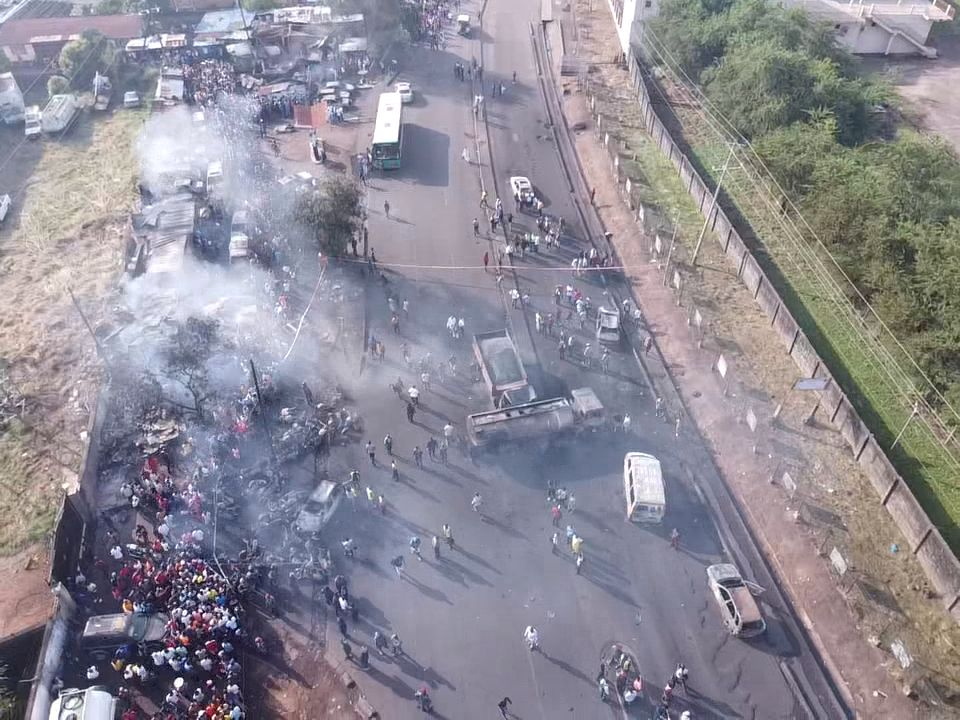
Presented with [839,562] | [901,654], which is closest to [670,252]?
[839,562]

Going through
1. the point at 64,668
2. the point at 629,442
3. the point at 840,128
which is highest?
the point at 840,128

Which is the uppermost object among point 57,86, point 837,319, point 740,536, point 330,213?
point 330,213

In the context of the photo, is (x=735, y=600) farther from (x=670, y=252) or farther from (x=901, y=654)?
(x=670, y=252)

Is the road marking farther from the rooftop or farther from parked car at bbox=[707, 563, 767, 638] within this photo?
the rooftop

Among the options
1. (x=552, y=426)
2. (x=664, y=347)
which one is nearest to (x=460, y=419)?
(x=552, y=426)

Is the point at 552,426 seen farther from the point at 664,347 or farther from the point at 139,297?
the point at 139,297

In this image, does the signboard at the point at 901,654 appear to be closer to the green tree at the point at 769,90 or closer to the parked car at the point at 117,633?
the parked car at the point at 117,633

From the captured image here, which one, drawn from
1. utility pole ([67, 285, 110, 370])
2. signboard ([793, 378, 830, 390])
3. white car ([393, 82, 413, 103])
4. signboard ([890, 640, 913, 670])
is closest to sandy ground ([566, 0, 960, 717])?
signboard ([890, 640, 913, 670])
